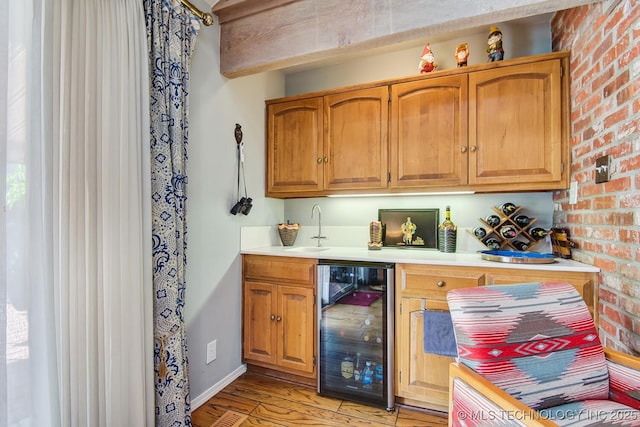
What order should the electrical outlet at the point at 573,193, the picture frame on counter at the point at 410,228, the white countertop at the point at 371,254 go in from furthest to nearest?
the picture frame on counter at the point at 410,228, the electrical outlet at the point at 573,193, the white countertop at the point at 371,254

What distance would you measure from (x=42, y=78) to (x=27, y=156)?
29cm

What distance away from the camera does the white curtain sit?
0.94 metres

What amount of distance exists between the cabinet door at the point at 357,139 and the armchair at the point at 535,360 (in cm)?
126

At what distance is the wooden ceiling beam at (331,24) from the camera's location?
1.41 metres

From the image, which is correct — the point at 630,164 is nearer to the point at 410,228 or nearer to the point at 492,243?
the point at 492,243

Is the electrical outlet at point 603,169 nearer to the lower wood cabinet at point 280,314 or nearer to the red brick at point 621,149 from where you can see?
the red brick at point 621,149

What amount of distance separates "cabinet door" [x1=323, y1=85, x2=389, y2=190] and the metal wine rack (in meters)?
0.85

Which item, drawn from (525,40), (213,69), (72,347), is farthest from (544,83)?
(72,347)

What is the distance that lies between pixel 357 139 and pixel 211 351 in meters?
1.87

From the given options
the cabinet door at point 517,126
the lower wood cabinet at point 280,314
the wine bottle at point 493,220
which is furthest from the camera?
the wine bottle at point 493,220

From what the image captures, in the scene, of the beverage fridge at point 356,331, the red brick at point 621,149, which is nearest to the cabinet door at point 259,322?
the beverage fridge at point 356,331

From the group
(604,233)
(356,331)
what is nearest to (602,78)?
(604,233)

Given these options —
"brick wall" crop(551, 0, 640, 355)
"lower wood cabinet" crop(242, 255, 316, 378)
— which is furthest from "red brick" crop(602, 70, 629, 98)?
"lower wood cabinet" crop(242, 255, 316, 378)

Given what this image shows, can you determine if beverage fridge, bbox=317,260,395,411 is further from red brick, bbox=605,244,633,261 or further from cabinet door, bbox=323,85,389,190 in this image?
red brick, bbox=605,244,633,261
